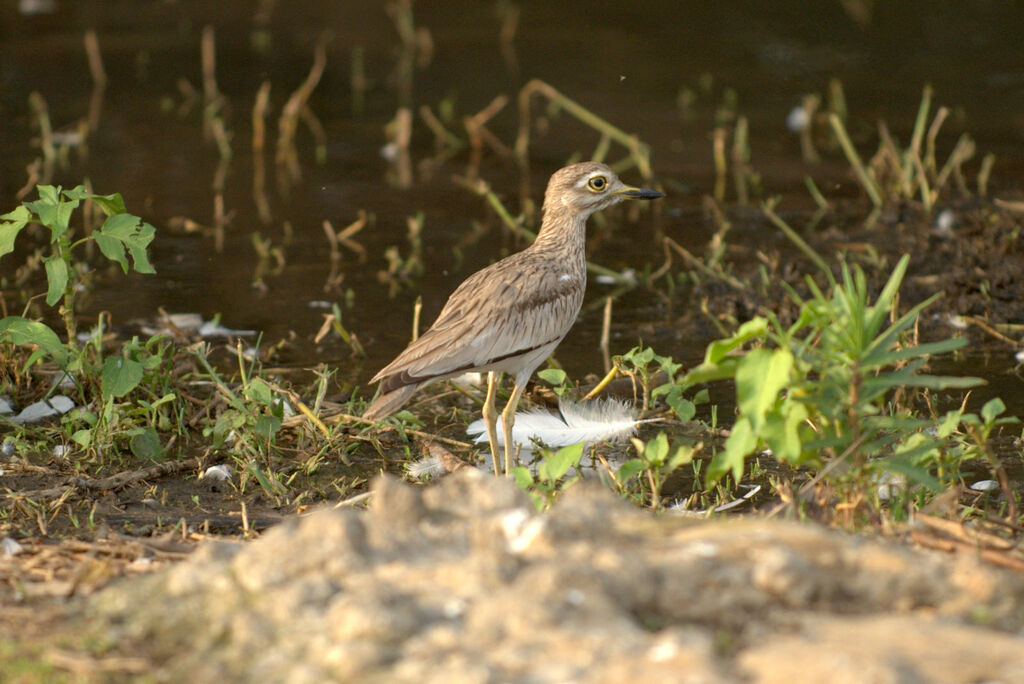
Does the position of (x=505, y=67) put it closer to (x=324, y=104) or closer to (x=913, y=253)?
(x=324, y=104)

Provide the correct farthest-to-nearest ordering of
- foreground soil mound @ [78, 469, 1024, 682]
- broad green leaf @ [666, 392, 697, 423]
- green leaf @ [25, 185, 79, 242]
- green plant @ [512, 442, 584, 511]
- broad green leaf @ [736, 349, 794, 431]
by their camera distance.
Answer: green leaf @ [25, 185, 79, 242] < broad green leaf @ [666, 392, 697, 423] < green plant @ [512, 442, 584, 511] < broad green leaf @ [736, 349, 794, 431] < foreground soil mound @ [78, 469, 1024, 682]

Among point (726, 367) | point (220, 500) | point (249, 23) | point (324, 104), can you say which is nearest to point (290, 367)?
point (220, 500)

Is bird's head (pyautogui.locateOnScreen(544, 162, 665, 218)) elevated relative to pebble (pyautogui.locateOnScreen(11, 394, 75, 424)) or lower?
elevated

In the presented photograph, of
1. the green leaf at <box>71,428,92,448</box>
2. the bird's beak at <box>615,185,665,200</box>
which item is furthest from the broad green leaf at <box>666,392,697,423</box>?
the green leaf at <box>71,428,92,448</box>

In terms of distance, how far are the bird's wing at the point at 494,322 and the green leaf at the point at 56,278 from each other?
1.13 m

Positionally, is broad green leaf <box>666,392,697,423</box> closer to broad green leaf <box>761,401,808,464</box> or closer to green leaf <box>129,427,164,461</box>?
broad green leaf <box>761,401,808,464</box>

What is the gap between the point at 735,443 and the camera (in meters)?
3.74

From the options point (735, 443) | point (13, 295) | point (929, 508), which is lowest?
point (13, 295)

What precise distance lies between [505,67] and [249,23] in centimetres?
266

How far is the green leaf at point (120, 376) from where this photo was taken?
5090 mm

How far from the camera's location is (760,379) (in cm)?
369

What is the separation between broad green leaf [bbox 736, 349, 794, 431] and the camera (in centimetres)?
366

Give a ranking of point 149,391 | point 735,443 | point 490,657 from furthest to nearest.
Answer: point 149,391 < point 735,443 < point 490,657

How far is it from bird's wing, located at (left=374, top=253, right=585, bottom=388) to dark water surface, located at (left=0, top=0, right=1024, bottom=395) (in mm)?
867
